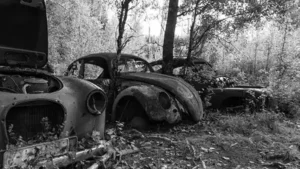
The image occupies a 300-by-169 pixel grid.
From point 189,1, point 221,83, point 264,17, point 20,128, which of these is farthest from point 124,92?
point 264,17

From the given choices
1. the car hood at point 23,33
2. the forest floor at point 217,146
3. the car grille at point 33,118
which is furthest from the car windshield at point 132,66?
the car grille at point 33,118

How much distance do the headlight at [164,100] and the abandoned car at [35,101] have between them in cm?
147

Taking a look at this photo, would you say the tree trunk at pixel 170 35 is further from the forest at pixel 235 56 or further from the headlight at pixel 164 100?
the headlight at pixel 164 100

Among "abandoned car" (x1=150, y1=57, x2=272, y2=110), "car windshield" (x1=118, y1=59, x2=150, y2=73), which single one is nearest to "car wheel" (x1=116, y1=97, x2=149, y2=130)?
"car windshield" (x1=118, y1=59, x2=150, y2=73)

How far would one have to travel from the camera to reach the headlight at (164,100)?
14.5 feet

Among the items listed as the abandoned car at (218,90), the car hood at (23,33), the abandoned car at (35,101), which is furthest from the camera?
the abandoned car at (218,90)

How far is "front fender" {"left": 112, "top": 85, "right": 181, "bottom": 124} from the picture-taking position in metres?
4.21

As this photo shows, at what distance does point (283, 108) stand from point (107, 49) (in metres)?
14.9

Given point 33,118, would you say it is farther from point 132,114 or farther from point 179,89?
point 179,89

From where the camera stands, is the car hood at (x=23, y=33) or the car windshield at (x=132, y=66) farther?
the car windshield at (x=132, y=66)

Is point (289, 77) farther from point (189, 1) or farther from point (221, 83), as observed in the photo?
point (189, 1)

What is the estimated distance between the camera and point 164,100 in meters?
4.47

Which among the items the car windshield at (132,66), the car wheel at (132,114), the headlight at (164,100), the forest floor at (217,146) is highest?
the car windshield at (132,66)

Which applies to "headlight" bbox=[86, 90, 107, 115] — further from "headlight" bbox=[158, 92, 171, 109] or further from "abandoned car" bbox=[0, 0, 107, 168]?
"headlight" bbox=[158, 92, 171, 109]
